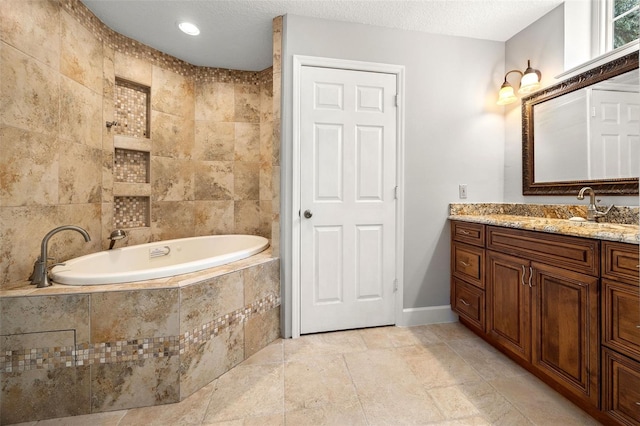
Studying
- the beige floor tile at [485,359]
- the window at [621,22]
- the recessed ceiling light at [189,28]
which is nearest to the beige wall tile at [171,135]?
the recessed ceiling light at [189,28]

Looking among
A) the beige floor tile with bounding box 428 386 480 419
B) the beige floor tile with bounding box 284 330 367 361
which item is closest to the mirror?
the beige floor tile with bounding box 428 386 480 419

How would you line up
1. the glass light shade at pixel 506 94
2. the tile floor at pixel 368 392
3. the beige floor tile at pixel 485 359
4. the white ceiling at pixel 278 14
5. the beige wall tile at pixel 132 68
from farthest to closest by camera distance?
the beige wall tile at pixel 132 68
the glass light shade at pixel 506 94
the white ceiling at pixel 278 14
the beige floor tile at pixel 485 359
the tile floor at pixel 368 392

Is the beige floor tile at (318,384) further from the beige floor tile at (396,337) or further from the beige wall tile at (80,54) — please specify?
the beige wall tile at (80,54)

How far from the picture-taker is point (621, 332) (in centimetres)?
111

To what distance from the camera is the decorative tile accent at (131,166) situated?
2.36 meters

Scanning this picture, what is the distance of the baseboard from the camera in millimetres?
2221

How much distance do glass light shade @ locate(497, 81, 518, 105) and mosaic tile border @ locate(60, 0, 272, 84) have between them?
215cm

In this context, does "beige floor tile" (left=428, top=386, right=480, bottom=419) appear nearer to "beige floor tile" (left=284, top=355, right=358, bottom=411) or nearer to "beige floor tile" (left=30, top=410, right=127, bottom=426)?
"beige floor tile" (left=284, top=355, right=358, bottom=411)

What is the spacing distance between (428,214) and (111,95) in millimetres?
2755

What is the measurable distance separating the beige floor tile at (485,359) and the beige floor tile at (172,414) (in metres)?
1.55

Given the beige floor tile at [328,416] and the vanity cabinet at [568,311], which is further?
the beige floor tile at [328,416]

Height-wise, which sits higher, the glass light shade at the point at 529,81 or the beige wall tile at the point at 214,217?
the glass light shade at the point at 529,81

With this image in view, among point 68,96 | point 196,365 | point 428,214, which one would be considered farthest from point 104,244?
point 428,214

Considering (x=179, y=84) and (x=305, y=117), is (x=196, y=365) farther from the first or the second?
(x=179, y=84)
